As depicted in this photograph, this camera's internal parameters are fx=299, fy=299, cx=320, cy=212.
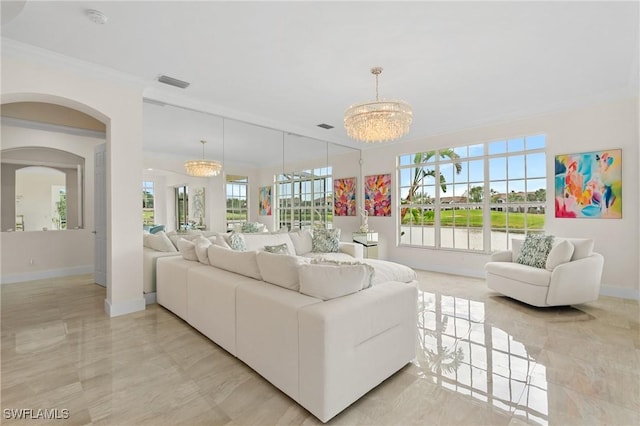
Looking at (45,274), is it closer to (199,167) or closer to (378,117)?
(199,167)

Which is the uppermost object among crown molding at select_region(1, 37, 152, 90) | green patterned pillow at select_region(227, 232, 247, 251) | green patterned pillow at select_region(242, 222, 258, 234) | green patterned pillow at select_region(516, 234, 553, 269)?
crown molding at select_region(1, 37, 152, 90)

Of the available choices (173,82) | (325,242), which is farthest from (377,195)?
(173,82)

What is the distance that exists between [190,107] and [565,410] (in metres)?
5.02

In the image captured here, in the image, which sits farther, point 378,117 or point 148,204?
point 148,204

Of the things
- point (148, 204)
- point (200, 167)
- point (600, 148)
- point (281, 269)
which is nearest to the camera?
point (281, 269)

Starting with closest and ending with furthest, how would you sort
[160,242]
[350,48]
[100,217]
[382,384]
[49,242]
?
[382,384]
[350,48]
[160,242]
[100,217]
[49,242]

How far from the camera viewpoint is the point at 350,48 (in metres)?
3.03

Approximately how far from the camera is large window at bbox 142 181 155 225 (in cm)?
400

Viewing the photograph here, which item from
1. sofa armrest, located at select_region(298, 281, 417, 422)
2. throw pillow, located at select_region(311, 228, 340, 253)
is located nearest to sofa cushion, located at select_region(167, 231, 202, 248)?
throw pillow, located at select_region(311, 228, 340, 253)

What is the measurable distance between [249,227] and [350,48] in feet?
11.1

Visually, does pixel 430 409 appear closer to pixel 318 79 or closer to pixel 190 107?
pixel 318 79

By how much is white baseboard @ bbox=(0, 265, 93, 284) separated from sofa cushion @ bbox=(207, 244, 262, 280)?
433cm

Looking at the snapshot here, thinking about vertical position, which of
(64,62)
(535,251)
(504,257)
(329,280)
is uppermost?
(64,62)

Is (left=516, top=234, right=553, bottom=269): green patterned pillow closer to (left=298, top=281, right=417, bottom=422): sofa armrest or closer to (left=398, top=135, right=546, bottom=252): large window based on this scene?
(left=398, top=135, right=546, bottom=252): large window
